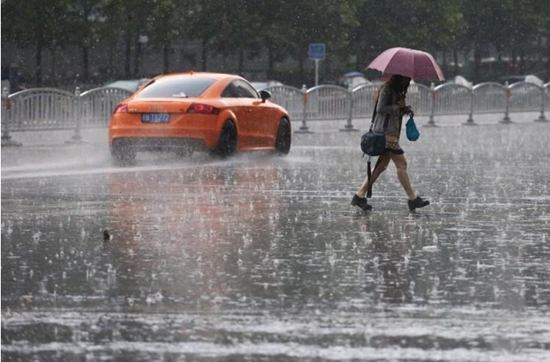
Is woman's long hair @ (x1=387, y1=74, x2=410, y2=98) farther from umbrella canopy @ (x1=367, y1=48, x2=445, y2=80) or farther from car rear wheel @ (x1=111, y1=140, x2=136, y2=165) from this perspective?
car rear wheel @ (x1=111, y1=140, x2=136, y2=165)

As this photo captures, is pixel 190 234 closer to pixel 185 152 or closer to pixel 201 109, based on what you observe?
pixel 201 109

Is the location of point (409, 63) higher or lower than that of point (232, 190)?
higher

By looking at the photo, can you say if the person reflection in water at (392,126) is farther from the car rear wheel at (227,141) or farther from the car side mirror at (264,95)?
the car side mirror at (264,95)

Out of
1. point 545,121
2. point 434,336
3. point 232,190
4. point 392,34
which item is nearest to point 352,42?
point 392,34

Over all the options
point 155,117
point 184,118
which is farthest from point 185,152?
point 155,117

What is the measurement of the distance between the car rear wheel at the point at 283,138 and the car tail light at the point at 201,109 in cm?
244

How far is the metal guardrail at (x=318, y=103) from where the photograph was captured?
3019 cm

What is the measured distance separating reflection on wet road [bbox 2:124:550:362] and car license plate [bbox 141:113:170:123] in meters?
2.97

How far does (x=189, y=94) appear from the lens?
23.0m

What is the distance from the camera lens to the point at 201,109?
22.5 metres

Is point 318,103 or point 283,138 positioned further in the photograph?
point 318,103

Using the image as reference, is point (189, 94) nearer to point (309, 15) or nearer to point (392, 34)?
point (309, 15)

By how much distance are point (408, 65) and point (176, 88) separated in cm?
891

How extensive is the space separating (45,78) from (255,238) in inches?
2295
